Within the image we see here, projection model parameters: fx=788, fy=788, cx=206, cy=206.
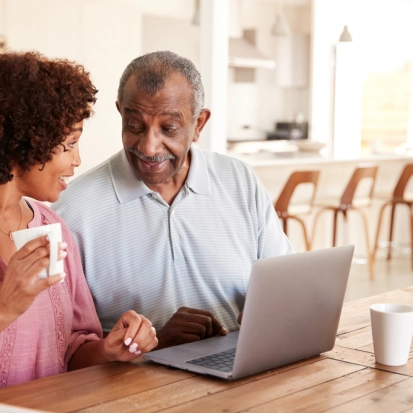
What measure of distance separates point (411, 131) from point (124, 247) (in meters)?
6.58

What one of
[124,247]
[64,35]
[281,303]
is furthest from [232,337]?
[64,35]

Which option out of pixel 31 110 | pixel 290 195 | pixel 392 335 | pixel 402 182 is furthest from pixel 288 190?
pixel 31 110

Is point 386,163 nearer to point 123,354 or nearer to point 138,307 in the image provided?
point 138,307

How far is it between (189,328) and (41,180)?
0.53 meters

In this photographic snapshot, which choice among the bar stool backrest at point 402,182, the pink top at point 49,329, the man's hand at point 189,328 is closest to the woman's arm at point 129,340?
the pink top at point 49,329

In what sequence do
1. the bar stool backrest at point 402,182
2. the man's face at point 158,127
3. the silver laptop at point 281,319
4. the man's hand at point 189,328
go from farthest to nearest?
1. the bar stool backrest at point 402,182
2. the man's face at point 158,127
3. the man's hand at point 189,328
4. the silver laptop at point 281,319

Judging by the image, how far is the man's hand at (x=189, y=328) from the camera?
1.88 metres

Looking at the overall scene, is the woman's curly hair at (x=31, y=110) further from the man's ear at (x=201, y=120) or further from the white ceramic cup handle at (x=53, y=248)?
the man's ear at (x=201, y=120)

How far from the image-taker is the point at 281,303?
5.08 ft

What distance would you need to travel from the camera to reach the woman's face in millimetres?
1616

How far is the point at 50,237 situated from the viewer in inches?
51.4

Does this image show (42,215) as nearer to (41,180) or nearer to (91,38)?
(41,180)

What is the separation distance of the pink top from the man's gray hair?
45 cm

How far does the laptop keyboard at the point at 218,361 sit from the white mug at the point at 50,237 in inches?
15.5
